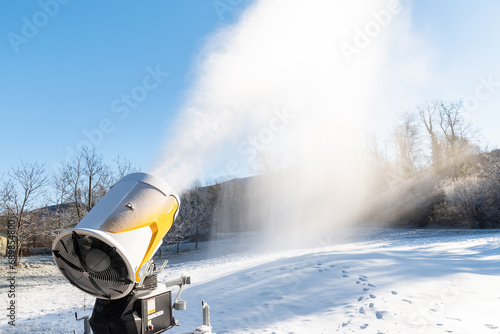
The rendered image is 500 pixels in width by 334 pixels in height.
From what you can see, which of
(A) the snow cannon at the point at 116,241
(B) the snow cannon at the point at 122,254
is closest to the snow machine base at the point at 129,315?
(B) the snow cannon at the point at 122,254

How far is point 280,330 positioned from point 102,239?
13.2 feet

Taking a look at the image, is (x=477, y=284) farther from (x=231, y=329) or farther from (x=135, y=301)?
(x=135, y=301)

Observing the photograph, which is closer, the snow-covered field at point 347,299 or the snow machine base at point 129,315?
the snow machine base at point 129,315

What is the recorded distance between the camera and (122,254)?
7.32 feet

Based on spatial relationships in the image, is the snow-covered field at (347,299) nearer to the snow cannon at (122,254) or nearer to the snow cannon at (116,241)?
the snow cannon at (122,254)

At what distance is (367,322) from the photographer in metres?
4.92

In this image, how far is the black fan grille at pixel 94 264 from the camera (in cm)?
235

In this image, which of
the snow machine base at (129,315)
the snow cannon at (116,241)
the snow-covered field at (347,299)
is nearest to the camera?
the snow cannon at (116,241)

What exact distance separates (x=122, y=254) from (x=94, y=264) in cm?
38

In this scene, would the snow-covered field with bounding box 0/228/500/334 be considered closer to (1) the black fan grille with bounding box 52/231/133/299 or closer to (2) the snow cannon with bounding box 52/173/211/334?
(2) the snow cannon with bounding box 52/173/211/334

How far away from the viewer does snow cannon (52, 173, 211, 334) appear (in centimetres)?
234

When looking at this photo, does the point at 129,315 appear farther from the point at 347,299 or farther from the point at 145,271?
the point at 347,299

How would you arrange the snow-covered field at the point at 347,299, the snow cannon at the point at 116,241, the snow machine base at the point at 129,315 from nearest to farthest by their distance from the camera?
the snow cannon at the point at 116,241 < the snow machine base at the point at 129,315 < the snow-covered field at the point at 347,299

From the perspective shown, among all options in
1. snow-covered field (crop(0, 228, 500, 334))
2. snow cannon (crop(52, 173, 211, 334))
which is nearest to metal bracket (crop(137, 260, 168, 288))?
snow cannon (crop(52, 173, 211, 334))
